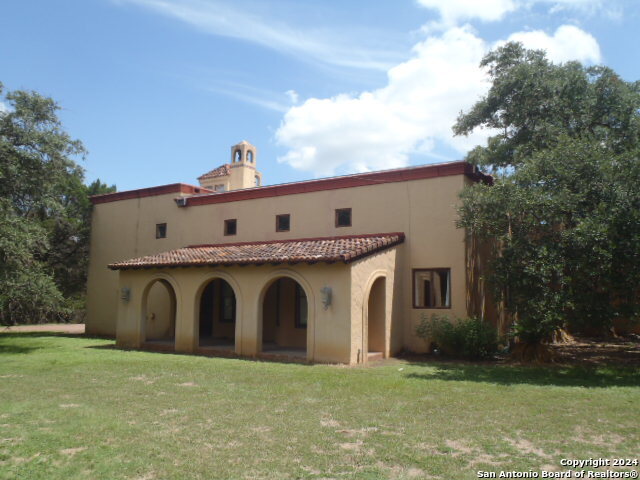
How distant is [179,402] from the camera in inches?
354

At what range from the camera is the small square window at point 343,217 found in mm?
17688

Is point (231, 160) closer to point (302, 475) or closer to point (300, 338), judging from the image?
point (300, 338)

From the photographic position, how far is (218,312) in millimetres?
20797

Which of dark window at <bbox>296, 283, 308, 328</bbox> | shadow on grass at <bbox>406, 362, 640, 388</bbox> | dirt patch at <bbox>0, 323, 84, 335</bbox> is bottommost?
dirt patch at <bbox>0, 323, 84, 335</bbox>

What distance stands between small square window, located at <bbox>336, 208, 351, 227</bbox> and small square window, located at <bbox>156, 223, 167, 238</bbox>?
8.49m

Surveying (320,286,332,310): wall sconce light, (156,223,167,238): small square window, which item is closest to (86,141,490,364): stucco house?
(320,286,332,310): wall sconce light

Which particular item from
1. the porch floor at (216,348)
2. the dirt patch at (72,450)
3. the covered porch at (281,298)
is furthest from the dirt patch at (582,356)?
the dirt patch at (72,450)

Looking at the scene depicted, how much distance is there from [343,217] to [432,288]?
3.92m

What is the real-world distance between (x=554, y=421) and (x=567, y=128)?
12.4m

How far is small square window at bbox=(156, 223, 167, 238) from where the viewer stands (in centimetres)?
2230

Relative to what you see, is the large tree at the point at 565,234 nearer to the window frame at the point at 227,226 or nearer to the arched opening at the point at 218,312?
the window frame at the point at 227,226

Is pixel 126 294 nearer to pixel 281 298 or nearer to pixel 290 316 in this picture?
pixel 281 298

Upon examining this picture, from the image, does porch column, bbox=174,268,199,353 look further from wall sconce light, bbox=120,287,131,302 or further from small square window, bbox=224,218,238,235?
small square window, bbox=224,218,238,235

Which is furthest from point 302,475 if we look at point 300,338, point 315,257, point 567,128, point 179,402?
point 567,128
